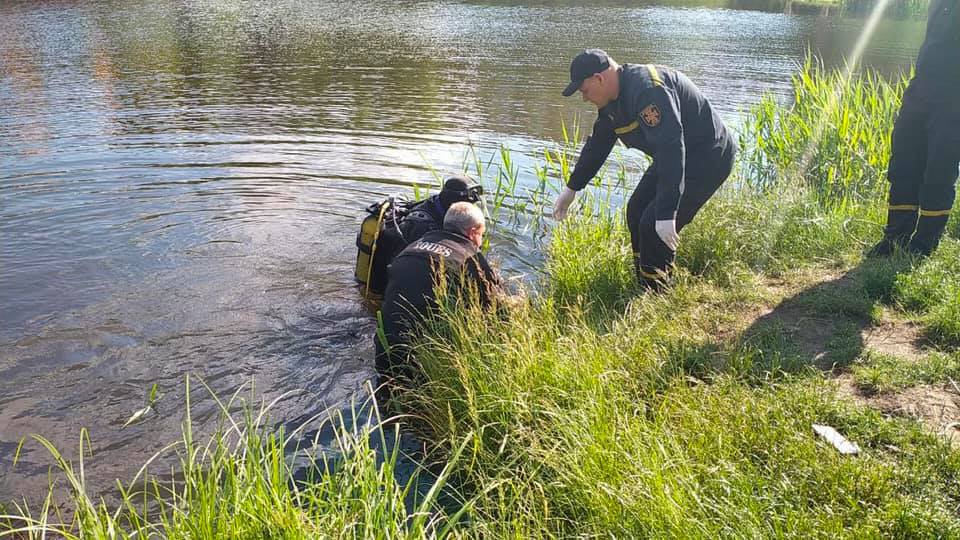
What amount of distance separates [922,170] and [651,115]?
7.73ft

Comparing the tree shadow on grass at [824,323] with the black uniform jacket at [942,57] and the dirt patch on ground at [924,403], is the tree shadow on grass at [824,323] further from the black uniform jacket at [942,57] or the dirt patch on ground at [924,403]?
the black uniform jacket at [942,57]

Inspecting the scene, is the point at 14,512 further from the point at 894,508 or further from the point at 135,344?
the point at 894,508

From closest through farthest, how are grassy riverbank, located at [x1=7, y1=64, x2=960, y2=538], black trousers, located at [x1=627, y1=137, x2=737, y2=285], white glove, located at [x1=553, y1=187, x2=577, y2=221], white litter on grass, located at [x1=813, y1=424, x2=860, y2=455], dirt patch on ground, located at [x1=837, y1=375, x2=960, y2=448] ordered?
grassy riverbank, located at [x1=7, y1=64, x2=960, y2=538], white litter on grass, located at [x1=813, y1=424, x2=860, y2=455], dirt patch on ground, located at [x1=837, y1=375, x2=960, y2=448], black trousers, located at [x1=627, y1=137, x2=737, y2=285], white glove, located at [x1=553, y1=187, x2=577, y2=221]

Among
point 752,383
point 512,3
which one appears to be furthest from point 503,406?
point 512,3

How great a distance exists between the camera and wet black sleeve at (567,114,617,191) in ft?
17.9

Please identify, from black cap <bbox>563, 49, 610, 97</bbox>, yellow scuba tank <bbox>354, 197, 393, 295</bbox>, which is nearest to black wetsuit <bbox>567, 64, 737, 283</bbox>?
black cap <bbox>563, 49, 610, 97</bbox>

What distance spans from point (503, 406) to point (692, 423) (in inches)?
37.2

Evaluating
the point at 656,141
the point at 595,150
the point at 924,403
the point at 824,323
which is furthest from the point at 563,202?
the point at 924,403

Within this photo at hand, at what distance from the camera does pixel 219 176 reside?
958cm

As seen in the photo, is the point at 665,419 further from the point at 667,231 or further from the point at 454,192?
the point at 454,192

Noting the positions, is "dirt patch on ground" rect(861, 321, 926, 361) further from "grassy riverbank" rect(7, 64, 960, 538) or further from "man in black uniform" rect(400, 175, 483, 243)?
"man in black uniform" rect(400, 175, 483, 243)

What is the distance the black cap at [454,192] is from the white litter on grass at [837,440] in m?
3.21

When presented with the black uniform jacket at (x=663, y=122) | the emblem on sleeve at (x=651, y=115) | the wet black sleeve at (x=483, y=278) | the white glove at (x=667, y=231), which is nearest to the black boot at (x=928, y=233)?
the black uniform jacket at (x=663, y=122)

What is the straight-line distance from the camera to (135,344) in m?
5.14
